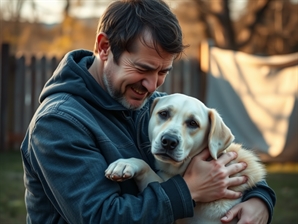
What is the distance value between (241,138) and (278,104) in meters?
0.83

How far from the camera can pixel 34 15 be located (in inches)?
936

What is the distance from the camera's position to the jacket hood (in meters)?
2.73

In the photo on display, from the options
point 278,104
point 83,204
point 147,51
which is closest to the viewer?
point 83,204

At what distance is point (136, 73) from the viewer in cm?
273

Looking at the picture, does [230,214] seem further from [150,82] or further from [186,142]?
[150,82]

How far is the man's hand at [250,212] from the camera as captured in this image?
2.88 metres

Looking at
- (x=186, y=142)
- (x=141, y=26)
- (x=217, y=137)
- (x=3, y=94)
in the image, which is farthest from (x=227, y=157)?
(x=3, y=94)

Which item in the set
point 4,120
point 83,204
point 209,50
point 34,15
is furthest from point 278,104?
point 34,15

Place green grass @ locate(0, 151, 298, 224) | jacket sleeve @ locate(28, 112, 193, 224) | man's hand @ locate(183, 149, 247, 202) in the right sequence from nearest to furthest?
jacket sleeve @ locate(28, 112, 193, 224) < man's hand @ locate(183, 149, 247, 202) < green grass @ locate(0, 151, 298, 224)

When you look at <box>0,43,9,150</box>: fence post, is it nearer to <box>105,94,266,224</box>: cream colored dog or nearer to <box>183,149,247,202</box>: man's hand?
Result: <box>105,94,266,224</box>: cream colored dog

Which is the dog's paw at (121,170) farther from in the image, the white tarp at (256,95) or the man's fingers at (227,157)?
the white tarp at (256,95)

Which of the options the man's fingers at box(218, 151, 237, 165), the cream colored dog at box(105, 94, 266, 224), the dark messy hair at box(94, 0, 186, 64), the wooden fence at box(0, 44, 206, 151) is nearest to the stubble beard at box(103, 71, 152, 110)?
the dark messy hair at box(94, 0, 186, 64)

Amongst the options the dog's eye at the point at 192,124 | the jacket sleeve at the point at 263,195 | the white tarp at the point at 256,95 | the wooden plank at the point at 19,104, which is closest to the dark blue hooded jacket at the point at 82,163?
the dog's eye at the point at 192,124

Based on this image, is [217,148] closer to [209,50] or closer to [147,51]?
[147,51]
